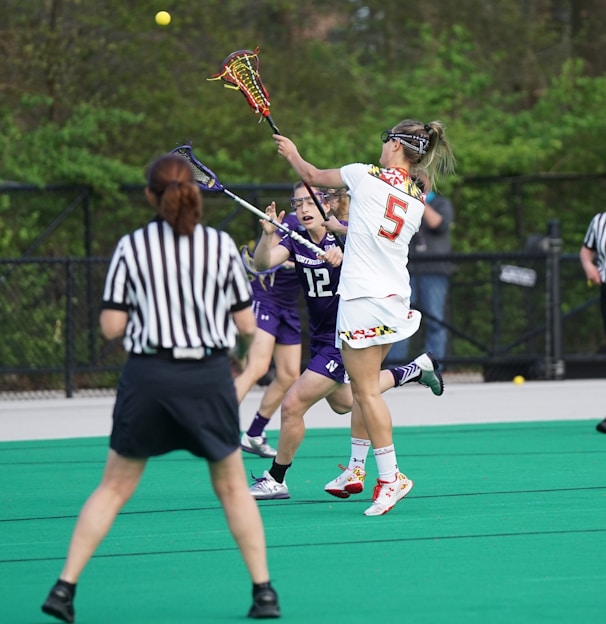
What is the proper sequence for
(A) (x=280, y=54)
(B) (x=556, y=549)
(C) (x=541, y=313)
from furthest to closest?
(A) (x=280, y=54), (C) (x=541, y=313), (B) (x=556, y=549)

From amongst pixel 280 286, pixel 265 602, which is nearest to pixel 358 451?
pixel 280 286

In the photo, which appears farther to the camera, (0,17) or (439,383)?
(0,17)

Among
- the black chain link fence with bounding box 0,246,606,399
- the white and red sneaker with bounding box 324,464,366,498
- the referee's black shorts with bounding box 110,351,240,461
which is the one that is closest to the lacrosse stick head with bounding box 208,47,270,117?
the white and red sneaker with bounding box 324,464,366,498

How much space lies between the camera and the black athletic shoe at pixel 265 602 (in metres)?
5.31

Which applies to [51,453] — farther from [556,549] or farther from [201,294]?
[201,294]

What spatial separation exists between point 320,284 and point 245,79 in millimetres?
1238

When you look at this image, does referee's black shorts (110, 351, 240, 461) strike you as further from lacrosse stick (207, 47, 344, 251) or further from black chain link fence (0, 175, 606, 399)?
black chain link fence (0, 175, 606, 399)

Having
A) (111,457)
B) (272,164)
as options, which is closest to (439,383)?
(111,457)

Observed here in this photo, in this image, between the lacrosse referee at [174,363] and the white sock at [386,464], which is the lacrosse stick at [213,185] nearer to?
the white sock at [386,464]

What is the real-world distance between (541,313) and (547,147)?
8.67ft

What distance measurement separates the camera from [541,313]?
16.0 metres

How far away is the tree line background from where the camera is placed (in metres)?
16.0

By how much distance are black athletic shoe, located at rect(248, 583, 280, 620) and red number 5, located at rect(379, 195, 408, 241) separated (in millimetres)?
2652

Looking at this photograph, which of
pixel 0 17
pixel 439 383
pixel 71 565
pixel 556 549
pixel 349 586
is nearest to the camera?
pixel 71 565
